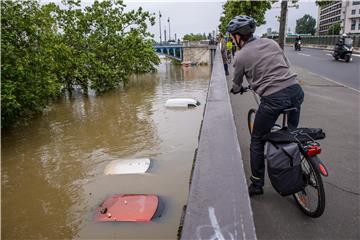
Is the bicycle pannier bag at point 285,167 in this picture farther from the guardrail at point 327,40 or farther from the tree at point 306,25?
the tree at point 306,25

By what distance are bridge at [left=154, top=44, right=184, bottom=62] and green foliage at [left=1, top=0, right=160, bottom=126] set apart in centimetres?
2222

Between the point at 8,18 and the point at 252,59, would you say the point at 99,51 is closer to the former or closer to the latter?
the point at 8,18

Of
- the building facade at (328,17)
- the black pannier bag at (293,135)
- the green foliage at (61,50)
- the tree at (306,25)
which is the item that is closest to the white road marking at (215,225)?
the black pannier bag at (293,135)

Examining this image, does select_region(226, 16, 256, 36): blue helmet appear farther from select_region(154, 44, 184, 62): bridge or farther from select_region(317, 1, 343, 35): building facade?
select_region(317, 1, 343, 35): building facade

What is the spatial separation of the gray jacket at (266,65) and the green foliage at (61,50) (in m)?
7.37

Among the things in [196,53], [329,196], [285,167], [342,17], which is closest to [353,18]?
[342,17]

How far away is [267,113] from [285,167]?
1.93ft

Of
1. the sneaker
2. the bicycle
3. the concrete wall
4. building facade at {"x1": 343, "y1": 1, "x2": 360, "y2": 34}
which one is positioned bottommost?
the concrete wall

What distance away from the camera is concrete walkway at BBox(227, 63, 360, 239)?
110 inches

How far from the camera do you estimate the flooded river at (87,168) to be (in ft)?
17.4

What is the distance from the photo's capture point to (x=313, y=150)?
9.04 ft

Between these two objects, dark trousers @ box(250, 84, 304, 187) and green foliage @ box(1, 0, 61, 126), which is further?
green foliage @ box(1, 0, 61, 126)

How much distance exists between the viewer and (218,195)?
6.70 feet

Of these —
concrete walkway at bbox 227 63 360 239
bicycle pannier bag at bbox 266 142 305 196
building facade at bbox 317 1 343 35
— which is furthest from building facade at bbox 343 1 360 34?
bicycle pannier bag at bbox 266 142 305 196
